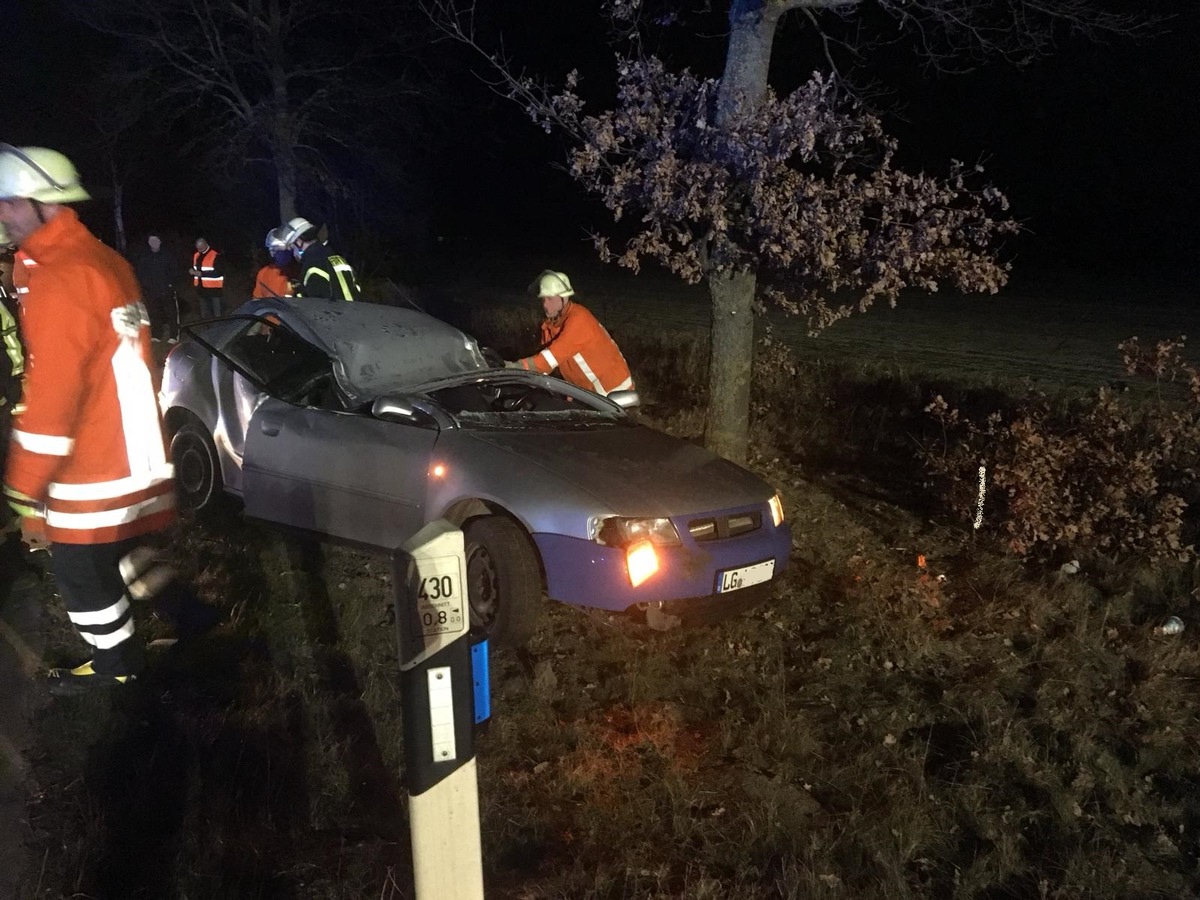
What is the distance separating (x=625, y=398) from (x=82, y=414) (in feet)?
10.5

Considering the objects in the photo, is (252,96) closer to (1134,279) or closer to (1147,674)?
(1134,279)

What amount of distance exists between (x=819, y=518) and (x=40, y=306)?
456 centimetres

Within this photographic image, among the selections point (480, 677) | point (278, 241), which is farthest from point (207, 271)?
point (480, 677)

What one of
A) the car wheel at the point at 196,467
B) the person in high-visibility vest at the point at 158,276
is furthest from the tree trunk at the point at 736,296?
the person in high-visibility vest at the point at 158,276

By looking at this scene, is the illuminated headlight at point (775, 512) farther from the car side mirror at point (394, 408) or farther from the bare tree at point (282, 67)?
the bare tree at point (282, 67)

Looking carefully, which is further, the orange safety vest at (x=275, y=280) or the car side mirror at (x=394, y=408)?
the orange safety vest at (x=275, y=280)

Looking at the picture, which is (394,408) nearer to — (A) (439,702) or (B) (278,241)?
(A) (439,702)

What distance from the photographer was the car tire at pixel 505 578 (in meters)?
4.39

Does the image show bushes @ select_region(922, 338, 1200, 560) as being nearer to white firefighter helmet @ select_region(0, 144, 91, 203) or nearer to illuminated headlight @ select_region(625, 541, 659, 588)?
illuminated headlight @ select_region(625, 541, 659, 588)

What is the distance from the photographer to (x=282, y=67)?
69.3 ft

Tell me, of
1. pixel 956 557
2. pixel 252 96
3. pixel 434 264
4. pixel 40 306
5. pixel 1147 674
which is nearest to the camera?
pixel 40 306

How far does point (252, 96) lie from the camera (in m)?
23.3

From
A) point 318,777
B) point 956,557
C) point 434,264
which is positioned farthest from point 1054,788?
point 434,264

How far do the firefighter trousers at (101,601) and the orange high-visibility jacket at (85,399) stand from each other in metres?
0.11
